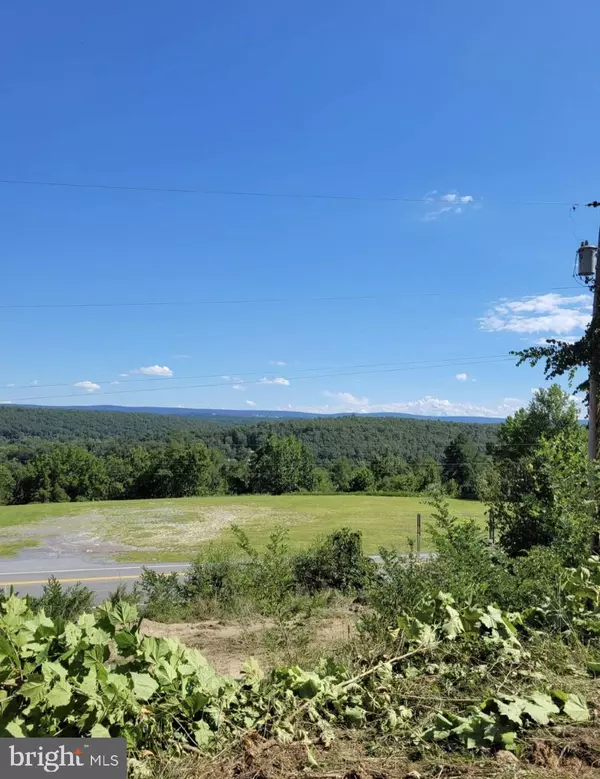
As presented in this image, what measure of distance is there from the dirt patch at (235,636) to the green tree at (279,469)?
67430mm

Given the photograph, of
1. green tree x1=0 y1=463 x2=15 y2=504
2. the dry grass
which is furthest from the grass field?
green tree x1=0 y1=463 x2=15 y2=504

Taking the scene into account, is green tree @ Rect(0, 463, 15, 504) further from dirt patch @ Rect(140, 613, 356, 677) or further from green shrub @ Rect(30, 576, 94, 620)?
dirt patch @ Rect(140, 613, 356, 677)

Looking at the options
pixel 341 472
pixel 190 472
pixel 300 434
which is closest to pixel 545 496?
pixel 190 472

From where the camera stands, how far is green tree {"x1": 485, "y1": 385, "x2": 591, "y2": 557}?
4.05m

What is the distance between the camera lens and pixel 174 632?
7.19 metres

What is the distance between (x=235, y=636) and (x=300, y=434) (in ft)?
280

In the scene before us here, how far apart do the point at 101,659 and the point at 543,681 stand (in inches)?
81.6

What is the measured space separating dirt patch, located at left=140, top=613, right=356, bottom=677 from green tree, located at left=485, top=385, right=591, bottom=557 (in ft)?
6.57

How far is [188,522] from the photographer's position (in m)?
33.4

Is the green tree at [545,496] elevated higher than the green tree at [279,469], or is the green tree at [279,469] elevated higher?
the green tree at [545,496]

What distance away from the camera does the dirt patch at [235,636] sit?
494 cm

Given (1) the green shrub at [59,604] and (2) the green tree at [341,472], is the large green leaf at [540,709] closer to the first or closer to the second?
(1) the green shrub at [59,604]

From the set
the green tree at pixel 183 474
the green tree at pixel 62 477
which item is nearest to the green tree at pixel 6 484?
the green tree at pixel 62 477

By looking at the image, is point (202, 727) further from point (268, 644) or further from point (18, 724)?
point (268, 644)
